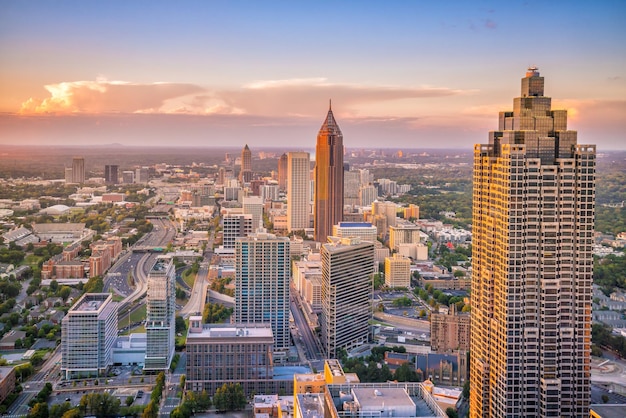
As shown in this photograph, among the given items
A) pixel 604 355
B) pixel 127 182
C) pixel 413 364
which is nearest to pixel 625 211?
pixel 604 355

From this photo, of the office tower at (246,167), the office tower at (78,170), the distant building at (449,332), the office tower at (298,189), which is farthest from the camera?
the office tower at (246,167)

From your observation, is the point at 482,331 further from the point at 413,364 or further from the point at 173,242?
the point at 173,242

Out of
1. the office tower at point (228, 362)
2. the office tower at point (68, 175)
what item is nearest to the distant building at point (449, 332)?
the office tower at point (228, 362)

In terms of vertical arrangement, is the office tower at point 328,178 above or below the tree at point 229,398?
above

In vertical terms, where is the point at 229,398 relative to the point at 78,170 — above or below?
below

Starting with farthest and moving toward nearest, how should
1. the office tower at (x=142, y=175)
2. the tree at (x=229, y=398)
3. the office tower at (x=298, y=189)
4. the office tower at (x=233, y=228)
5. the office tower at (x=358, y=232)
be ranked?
the office tower at (x=142, y=175) < the office tower at (x=298, y=189) < the office tower at (x=233, y=228) < the office tower at (x=358, y=232) < the tree at (x=229, y=398)

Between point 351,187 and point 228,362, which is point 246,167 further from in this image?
point 228,362

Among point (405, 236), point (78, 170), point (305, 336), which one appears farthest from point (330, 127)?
point (78, 170)

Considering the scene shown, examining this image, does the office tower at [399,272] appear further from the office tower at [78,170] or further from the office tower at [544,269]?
the office tower at [78,170]
